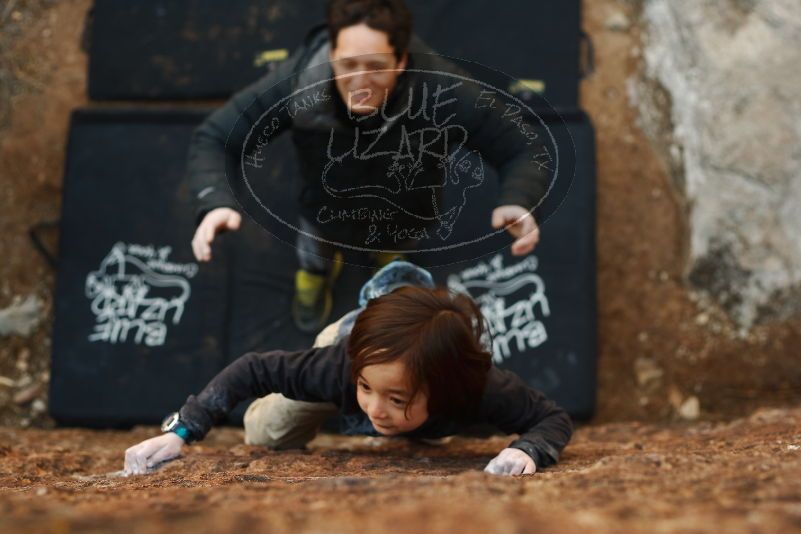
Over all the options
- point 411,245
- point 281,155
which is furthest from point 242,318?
point 411,245

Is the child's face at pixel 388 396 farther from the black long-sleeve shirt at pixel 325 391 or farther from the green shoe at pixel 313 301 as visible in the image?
the green shoe at pixel 313 301

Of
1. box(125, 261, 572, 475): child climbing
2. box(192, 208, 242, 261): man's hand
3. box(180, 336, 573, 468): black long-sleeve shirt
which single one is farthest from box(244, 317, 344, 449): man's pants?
box(192, 208, 242, 261): man's hand

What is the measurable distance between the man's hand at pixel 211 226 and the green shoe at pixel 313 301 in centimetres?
69

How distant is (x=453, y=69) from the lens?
201cm

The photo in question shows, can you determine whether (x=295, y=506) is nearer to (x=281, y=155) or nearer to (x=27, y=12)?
(x=281, y=155)

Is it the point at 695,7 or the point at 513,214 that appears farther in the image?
the point at 695,7

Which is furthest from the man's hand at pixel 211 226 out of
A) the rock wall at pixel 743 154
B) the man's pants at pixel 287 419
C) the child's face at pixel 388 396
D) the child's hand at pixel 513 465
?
the rock wall at pixel 743 154

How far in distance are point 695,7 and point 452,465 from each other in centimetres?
199

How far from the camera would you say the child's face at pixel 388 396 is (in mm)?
1690

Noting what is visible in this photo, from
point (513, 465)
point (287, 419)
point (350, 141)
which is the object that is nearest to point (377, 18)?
point (350, 141)

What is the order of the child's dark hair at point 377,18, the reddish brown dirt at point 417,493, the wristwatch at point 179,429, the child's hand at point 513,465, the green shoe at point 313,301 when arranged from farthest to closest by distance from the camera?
the green shoe at point 313,301
the child's dark hair at point 377,18
the wristwatch at point 179,429
the child's hand at point 513,465
the reddish brown dirt at point 417,493

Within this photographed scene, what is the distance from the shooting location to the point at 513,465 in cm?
168

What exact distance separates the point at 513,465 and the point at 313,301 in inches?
51.4

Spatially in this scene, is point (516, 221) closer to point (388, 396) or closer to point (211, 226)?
point (388, 396)
